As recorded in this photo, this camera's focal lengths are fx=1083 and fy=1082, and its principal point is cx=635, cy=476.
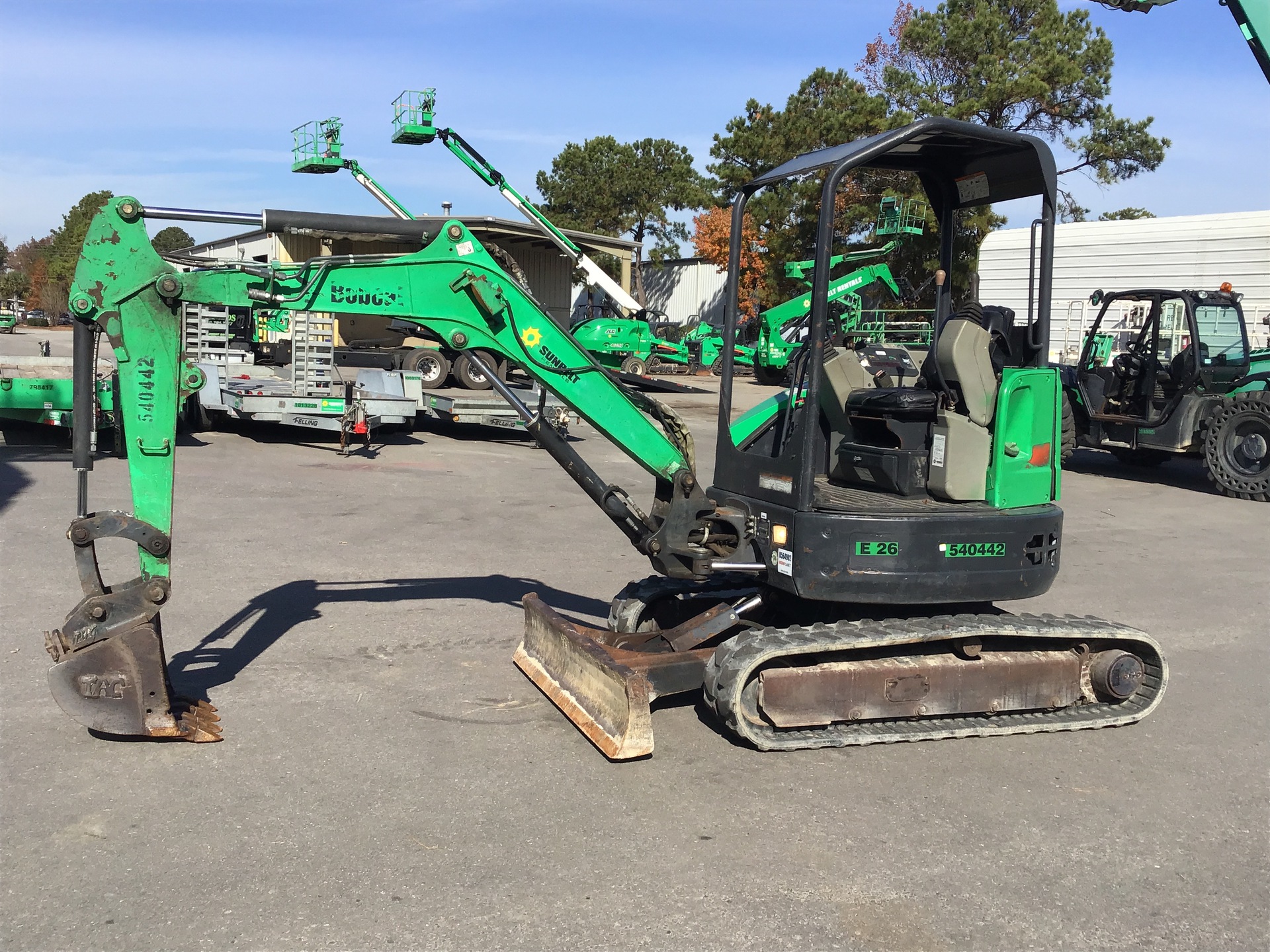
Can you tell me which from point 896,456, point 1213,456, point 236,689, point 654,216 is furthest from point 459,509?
point 654,216

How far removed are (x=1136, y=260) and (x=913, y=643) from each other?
2206 centimetres

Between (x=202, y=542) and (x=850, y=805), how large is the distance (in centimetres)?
648

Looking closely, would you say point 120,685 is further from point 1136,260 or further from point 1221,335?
point 1136,260

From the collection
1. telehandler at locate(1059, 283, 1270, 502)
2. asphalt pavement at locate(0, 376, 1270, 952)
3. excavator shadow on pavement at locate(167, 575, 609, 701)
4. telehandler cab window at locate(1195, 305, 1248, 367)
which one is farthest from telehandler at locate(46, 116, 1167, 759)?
telehandler cab window at locate(1195, 305, 1248, 367)

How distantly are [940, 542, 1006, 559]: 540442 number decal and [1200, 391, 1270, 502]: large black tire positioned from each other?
1032cm

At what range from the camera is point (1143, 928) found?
3.76 metres

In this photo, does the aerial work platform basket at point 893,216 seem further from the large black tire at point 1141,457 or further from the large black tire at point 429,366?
the large black tire at point 429,366

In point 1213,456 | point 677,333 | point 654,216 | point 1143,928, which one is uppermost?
point 654,216

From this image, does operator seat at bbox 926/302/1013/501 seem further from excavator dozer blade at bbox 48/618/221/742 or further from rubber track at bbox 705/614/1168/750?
excavator dozer blade at bbox 48/618/221/742

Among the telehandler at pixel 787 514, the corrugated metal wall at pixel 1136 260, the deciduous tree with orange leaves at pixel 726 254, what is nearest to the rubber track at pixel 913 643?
the telehandler at pixel 787 514

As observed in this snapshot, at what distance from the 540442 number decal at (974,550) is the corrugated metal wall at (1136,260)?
17218mm

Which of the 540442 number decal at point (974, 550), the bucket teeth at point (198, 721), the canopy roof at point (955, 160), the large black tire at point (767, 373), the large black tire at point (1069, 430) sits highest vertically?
the canopy roof at point (955, 160)

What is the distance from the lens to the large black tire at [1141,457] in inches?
615

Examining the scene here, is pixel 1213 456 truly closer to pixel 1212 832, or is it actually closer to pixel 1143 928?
pixel 1212 832
